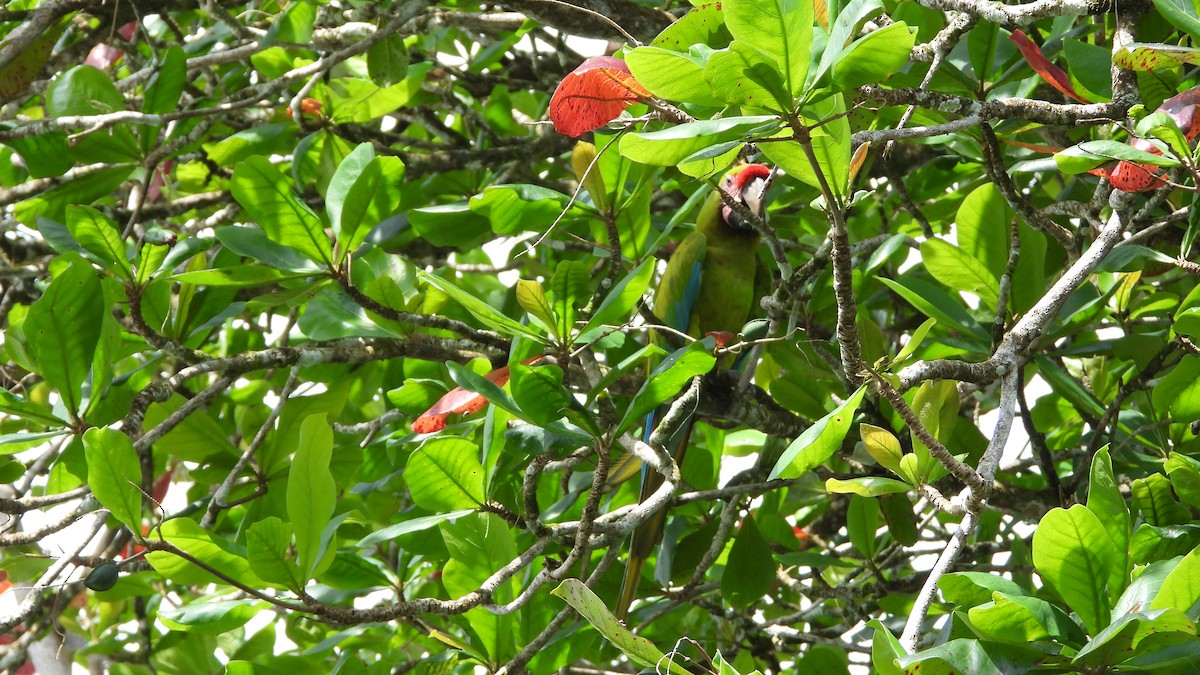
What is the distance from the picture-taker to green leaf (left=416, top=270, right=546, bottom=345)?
1.36 metres

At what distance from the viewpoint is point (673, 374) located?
4.63 feet

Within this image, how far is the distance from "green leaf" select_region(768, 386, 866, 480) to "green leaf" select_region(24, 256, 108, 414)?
3.73ft

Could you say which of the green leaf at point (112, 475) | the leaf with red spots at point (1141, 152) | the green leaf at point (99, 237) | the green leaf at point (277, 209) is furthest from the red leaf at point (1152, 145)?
the green leaf at point (99, 237)

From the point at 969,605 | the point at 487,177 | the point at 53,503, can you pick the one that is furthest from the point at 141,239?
the point at 969,605

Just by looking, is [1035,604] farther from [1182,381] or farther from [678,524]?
[678,524]

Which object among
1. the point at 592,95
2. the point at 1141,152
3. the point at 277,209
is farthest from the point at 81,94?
the point at 1141,152

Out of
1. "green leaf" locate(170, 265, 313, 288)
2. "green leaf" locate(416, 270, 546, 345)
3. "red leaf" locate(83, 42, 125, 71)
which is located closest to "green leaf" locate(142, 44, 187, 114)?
"red leaf" locate(83, 42, 125, 71)

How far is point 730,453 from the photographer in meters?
2.68

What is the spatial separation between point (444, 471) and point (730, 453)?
134 centimetres

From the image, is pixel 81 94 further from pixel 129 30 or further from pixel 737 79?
pixel 737 79

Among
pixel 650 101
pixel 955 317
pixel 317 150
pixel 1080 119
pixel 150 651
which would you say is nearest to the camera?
pixel 650 101

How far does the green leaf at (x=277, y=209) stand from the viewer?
171 cm

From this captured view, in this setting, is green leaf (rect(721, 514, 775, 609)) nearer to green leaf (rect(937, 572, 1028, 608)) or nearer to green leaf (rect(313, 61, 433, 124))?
green leaf (rect(937, 572, 1028, 608))

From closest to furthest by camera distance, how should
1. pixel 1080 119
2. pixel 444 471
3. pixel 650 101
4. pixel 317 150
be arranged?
pixel 650 101 < pixel 1080 119 < pixel 444 471 < pixel 317 150
